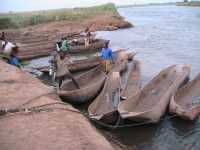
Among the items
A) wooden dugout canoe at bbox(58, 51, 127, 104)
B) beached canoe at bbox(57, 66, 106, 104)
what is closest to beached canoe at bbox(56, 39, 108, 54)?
wooden dugout canoe at bbox(58, 51, 127, 104)

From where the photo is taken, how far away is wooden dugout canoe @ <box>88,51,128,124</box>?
32.8 ft

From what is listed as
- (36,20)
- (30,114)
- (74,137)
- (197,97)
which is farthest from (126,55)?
(36,20)

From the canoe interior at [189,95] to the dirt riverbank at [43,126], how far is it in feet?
14.8

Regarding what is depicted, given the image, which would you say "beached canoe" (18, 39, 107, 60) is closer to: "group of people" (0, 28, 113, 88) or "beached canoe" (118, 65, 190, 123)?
"group of people" (0, 28, 113, 88)

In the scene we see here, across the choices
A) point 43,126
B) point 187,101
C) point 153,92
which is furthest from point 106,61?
point 43,126

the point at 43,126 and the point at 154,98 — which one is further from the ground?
the point at 43,126

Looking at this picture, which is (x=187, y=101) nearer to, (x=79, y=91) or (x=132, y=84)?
(x=132, y=84)

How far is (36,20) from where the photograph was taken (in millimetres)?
49750

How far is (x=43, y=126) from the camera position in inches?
329

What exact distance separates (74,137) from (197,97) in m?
6.81

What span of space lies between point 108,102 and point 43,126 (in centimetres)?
386

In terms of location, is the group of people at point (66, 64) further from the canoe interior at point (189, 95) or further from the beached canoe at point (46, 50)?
the canoe interior at point (189, 95)

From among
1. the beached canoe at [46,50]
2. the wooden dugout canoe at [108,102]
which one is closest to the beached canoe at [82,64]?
the beached canoe at [46,50]

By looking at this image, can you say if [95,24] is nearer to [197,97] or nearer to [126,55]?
[126,55]
